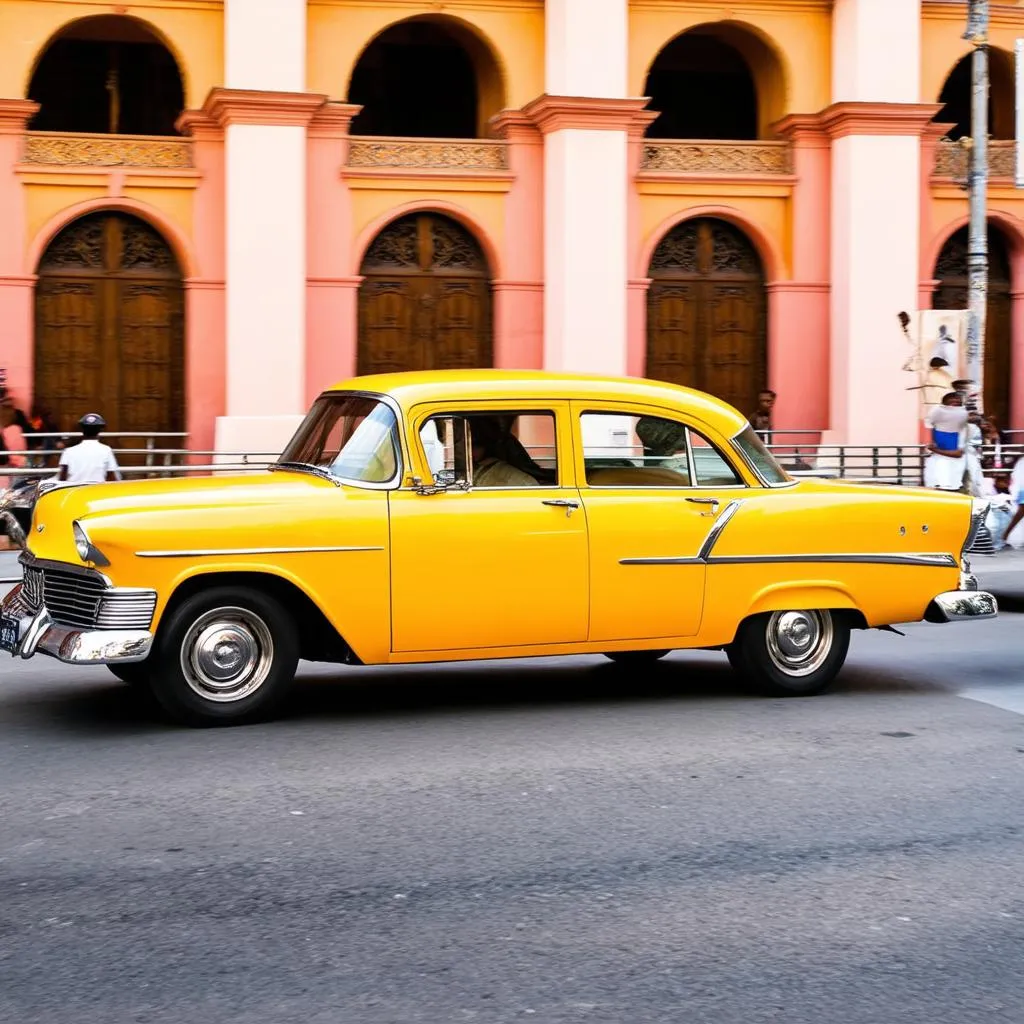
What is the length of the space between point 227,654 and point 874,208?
63.7ft

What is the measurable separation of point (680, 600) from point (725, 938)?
150 inches

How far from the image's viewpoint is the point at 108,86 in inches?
985

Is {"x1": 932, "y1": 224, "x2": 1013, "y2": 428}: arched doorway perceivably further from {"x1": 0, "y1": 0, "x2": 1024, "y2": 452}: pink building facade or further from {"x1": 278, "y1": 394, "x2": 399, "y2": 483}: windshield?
{"x1": 278, "y1": 394, "x2": 399, "y2": 483}: windshield

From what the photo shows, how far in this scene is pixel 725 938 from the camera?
4.88 meters

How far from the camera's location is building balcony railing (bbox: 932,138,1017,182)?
26.3 m

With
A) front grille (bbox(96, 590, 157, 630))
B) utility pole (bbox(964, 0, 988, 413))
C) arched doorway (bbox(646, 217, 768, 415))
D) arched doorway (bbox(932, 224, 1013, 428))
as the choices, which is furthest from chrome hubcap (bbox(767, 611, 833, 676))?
arched doorway (bbox(932, 224, 1013, 428))

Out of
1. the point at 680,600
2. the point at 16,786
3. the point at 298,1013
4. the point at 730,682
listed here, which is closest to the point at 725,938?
the point at 298,1013

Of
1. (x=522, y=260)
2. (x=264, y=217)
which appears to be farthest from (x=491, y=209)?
(x=264, y=217)

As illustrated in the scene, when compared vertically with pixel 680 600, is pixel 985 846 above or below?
below

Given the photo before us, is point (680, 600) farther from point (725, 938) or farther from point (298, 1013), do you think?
point (298, 1013)

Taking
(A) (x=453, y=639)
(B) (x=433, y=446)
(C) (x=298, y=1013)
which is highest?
(B) (x=433, y=446)

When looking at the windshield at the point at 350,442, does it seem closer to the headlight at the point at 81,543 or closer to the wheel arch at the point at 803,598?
the headlight at the point at 81,543

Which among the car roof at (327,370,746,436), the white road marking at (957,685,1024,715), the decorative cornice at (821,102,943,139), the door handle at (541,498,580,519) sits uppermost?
the decorative cornice at (821,102,943,139)

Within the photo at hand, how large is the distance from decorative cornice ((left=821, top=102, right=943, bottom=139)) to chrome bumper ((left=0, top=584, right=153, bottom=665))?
19576 millimetres
